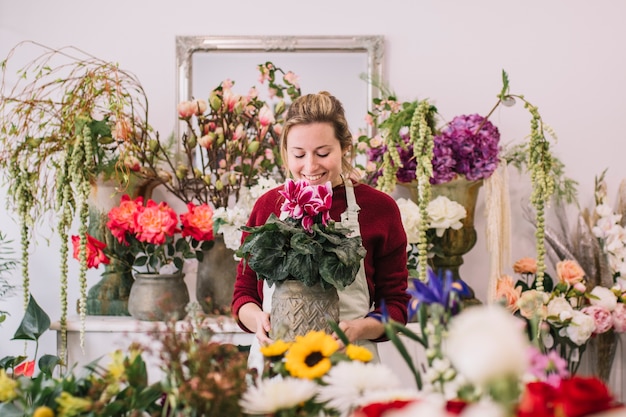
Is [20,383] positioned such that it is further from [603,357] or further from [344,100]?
[603,357]

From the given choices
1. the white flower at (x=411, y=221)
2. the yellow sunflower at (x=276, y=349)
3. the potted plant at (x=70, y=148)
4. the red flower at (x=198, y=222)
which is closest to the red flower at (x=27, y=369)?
the yellow sunflower at (x=276, y=349)

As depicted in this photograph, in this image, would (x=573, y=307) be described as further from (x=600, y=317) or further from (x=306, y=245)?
(x=306, y=245)

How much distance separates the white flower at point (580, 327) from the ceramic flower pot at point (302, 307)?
4.36 feet

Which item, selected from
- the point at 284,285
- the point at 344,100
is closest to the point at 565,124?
the point at 344,100

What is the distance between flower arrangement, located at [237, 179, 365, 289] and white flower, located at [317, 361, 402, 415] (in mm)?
428

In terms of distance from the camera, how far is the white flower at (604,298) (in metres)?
2.32

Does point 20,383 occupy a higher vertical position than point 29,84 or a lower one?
lower

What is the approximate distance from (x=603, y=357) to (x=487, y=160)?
897 millimetres

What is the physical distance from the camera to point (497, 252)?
2389mm

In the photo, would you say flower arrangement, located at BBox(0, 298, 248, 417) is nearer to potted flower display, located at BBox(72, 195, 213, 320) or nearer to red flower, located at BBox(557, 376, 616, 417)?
red flower, located at BBox(557, 376, 616, 417)

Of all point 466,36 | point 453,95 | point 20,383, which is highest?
point 466,36

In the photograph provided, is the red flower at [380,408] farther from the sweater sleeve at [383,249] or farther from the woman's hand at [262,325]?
the sweater sleeve at [383,249]

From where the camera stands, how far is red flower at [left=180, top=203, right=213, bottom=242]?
2.34 meters

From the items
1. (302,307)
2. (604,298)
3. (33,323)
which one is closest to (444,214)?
(604,298)
